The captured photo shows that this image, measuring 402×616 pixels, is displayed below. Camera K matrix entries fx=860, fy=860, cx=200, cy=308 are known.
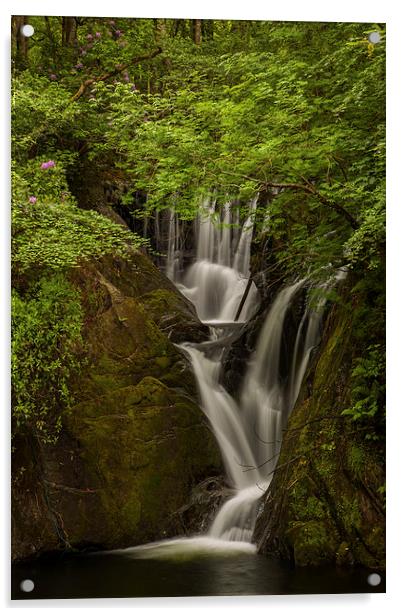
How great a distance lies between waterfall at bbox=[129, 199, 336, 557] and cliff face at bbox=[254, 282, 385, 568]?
16cm

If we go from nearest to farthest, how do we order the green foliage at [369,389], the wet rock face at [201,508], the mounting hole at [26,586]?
1. the mounting hole at [26,586]
2. the green foliage at [369,389]
3. the wet rock face at [201,508]

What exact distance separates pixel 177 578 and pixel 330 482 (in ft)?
3.55

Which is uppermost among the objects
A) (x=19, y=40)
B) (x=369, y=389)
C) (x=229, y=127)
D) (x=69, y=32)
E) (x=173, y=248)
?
(x=69, y=32)

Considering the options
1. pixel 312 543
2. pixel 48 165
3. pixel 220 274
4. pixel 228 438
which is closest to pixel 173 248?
pixel 220 274

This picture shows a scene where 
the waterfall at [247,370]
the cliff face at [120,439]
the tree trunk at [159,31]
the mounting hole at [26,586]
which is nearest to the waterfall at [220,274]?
the waterfall at [247,370]

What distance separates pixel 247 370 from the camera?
585 centimetres

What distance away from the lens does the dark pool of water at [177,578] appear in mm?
4699

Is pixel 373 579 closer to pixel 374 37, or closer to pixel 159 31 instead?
pixel 374 37

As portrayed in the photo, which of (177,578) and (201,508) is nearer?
(177,578)

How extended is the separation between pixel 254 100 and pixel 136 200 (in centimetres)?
93

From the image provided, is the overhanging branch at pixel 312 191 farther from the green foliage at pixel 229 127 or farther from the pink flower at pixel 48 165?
the pink flower at pixel 48 165

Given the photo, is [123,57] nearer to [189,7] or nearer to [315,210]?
[189,7]

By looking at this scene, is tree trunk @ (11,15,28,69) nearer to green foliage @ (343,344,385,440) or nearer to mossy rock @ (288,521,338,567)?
green foliage @ (343,344,385,440)

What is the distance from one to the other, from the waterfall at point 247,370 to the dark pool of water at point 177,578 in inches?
12.4
